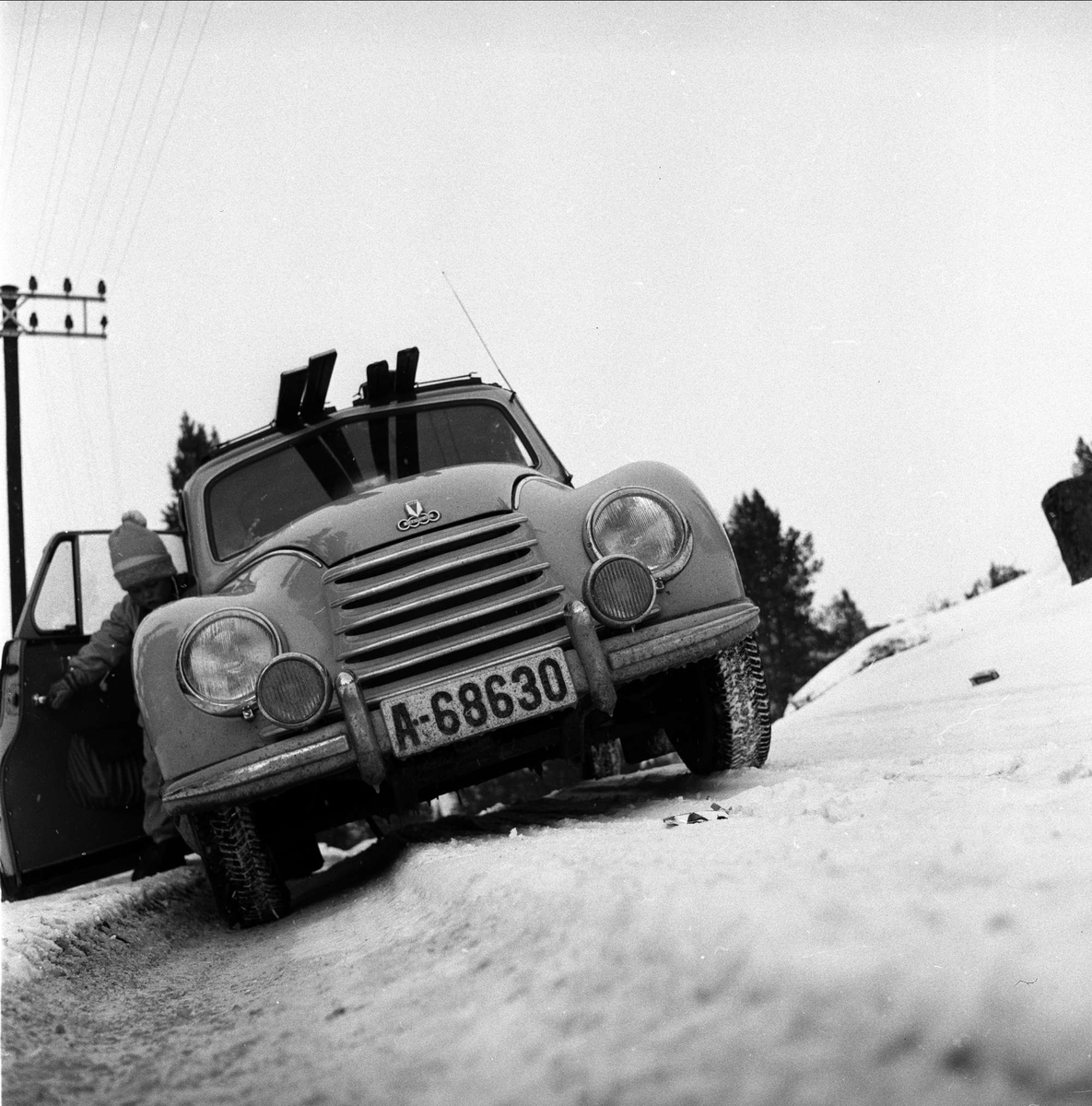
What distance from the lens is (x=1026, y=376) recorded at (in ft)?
12.7

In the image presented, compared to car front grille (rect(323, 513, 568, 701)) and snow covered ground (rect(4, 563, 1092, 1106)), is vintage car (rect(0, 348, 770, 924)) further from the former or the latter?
snow covered ground (rect(4, 563, 1092, 1106))

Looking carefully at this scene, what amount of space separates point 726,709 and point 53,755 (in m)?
2.68

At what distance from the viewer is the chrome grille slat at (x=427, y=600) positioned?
3.68 m

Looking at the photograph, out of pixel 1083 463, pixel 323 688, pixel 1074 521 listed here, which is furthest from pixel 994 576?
pixel 323 688

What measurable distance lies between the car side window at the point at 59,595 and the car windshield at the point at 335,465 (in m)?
0.65

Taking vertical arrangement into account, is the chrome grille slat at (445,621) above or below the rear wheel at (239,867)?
above

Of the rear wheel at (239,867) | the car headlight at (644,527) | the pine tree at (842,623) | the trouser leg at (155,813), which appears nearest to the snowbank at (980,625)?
the car headlight at (644,527)

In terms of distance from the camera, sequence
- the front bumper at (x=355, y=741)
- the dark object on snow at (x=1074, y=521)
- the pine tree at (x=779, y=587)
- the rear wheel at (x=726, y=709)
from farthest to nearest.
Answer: the pine tree at (x=779, y=587) < the dark object on snow at (x=1074, y=521) < the rear wheel at (x=726, y=709) < the front bumper at (x=355, y=741)

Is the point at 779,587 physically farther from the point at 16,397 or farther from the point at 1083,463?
the point at 1083,463

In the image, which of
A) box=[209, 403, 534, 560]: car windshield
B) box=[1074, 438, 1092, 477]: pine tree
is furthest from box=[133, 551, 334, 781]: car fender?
box=[1074, 438, 1092, 477]: pine tree

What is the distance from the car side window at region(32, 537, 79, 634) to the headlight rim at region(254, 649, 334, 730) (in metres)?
1.82

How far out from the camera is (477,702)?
11.6ft

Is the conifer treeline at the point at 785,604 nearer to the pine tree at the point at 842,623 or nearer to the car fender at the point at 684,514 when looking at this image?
the pine tree at the point at 842,623

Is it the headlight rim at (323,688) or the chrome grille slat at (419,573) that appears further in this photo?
the chrome grille slat at (419,573)
